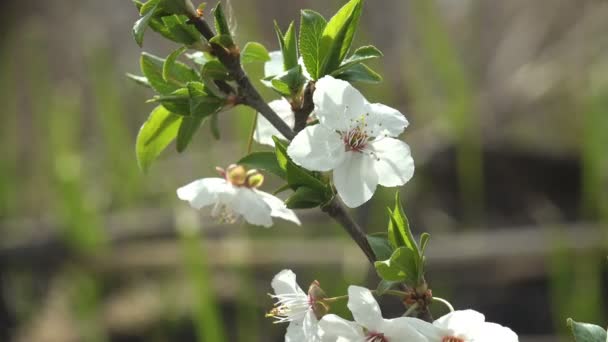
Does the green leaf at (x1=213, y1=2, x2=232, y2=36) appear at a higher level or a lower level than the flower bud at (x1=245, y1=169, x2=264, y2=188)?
higher

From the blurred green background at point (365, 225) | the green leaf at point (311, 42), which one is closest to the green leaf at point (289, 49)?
the green leaf at point (311, 42)

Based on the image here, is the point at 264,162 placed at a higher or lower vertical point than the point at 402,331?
higher

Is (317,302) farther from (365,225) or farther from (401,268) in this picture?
(365,225)

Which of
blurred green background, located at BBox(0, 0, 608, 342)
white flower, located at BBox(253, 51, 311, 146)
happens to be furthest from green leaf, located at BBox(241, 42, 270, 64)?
blurred green background, located at BBox(0, 0, 608, 342)

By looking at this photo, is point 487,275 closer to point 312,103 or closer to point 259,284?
point 259,284

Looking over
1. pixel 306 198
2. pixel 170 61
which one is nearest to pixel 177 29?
pixel 170 61

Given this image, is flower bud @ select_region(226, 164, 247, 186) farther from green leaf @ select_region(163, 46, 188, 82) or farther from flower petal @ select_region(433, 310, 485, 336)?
flower petal @ select_region(433, 310, 485, 336)

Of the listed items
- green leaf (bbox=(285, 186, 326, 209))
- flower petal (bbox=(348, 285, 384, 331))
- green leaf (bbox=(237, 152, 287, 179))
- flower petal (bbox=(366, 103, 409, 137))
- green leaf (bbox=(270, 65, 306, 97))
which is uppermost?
green leaf (bbox=(270, 65, 306, 97))
